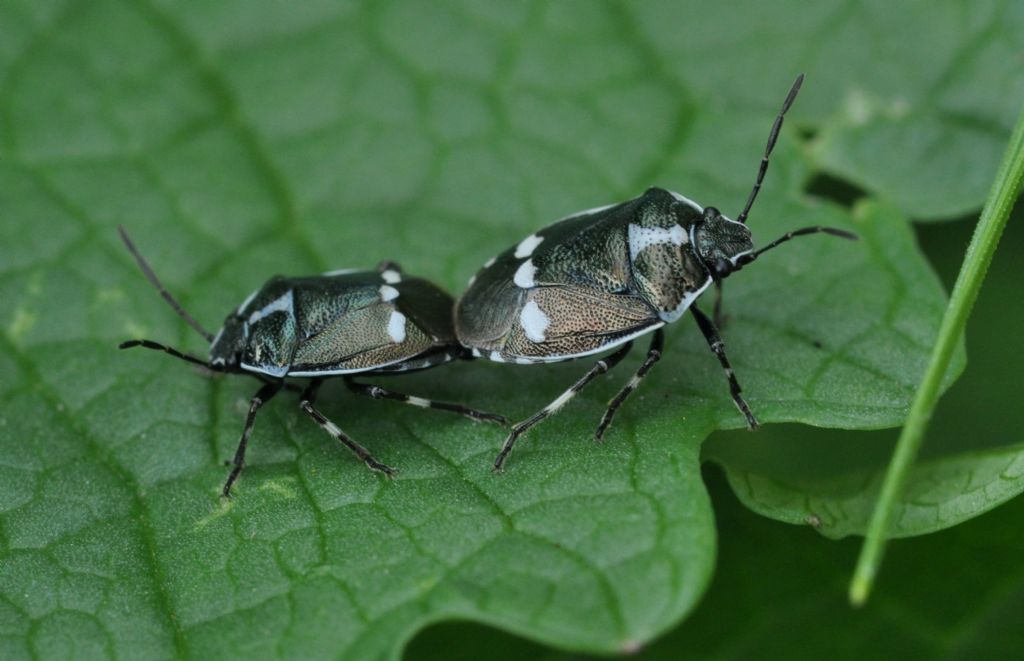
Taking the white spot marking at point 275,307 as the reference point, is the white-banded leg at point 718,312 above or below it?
above

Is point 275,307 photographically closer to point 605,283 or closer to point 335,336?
point 335,336

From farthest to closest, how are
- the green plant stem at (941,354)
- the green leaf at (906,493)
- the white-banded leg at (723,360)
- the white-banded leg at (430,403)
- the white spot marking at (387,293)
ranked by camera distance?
the white spot marking at (387,293) → the white-banded leg at (430,403) → the white-banded leg at (723,360) → the green leaf at (906,493) → the green plant stem at (941,354)

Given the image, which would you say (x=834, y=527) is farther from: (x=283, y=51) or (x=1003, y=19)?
(x=283, y=51)

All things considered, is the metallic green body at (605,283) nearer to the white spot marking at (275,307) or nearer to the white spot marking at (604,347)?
the white spot marking at (604,347)

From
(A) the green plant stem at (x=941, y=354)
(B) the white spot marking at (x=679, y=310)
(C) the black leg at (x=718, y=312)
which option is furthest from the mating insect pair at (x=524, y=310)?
(A) the green plant stem at (x=941, y=354)

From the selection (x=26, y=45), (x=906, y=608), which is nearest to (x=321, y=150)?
(x=26, y=45)

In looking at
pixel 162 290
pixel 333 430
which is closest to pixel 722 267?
pixel 333 430
